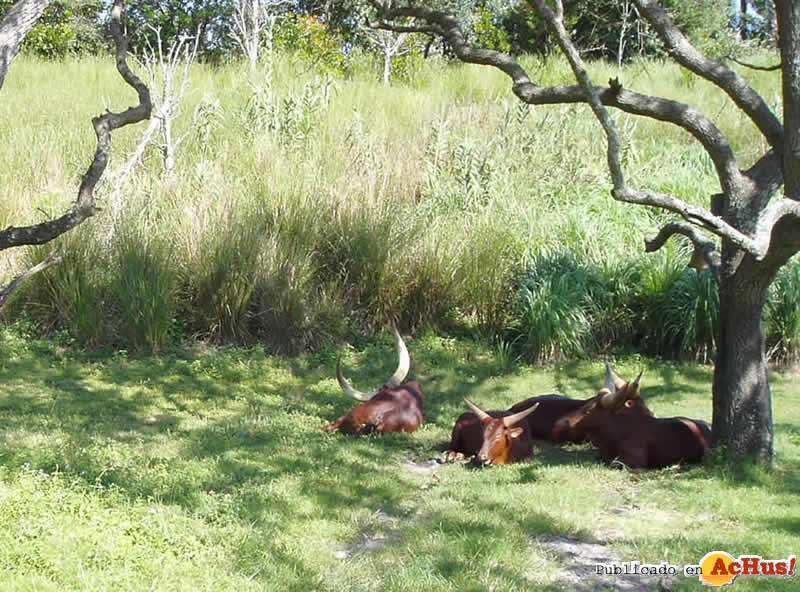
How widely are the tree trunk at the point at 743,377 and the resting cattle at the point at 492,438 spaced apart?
1306 mm

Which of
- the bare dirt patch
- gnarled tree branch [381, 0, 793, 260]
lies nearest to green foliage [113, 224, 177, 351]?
gnarled tree branch [381, 0, 793, 260]

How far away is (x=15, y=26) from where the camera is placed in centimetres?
418

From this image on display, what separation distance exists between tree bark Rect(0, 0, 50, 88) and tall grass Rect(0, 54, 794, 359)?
527 centimetres

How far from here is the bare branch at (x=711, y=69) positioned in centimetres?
614

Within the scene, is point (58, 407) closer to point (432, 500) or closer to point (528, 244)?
point (432, 500)

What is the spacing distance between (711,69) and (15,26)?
4.37 meters

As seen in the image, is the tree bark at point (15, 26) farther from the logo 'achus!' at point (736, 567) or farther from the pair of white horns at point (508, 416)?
the logo 'achus!' at point (736, 567)

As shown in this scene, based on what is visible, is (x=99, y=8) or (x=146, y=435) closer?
(x=146, y=435)

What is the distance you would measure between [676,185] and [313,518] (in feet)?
27.0

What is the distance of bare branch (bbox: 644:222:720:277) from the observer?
6156mm

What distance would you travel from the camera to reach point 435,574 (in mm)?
4656

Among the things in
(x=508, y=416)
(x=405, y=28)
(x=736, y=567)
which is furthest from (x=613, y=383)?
(x=405, y=28)

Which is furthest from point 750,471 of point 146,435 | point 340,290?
point 340,290

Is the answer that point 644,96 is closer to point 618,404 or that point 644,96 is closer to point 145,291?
point 618,404
